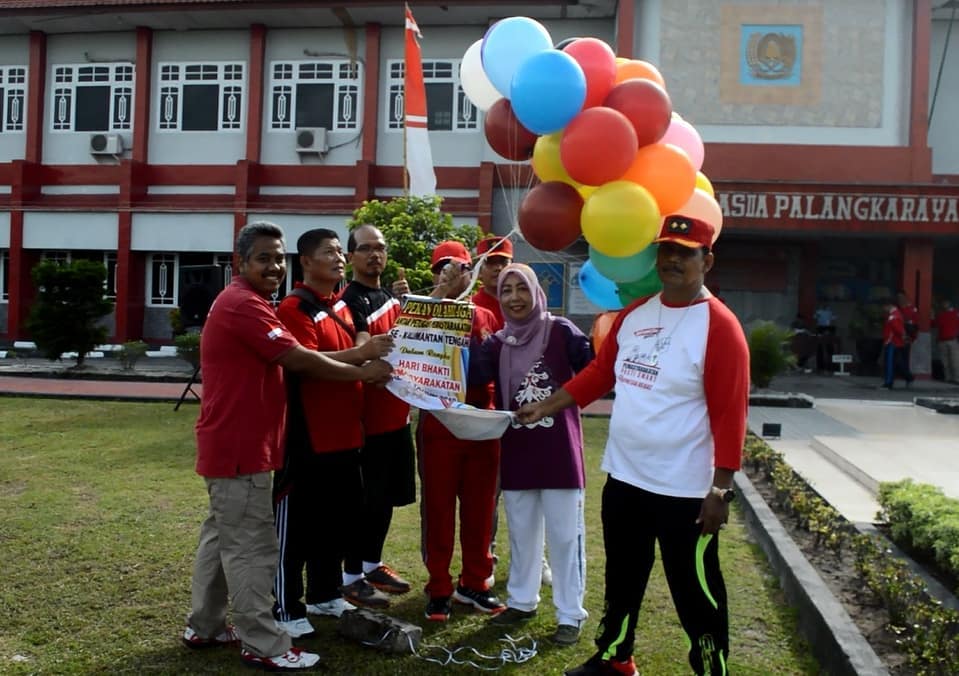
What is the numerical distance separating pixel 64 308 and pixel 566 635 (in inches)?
558

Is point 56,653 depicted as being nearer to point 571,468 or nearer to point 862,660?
point 571,468

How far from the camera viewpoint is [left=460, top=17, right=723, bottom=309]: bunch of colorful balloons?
3.41 m

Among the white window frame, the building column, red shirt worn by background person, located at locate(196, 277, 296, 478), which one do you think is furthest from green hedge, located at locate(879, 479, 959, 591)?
the white window frame

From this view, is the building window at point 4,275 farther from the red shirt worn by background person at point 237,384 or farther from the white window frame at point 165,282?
the red shirt worn by background person at point 237,384

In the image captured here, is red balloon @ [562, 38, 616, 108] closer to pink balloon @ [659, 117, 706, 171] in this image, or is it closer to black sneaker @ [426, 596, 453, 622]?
pink balloon @ [659, 117, 706, 171]

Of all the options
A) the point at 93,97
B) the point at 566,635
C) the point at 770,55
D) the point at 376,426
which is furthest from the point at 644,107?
the point at 93,97

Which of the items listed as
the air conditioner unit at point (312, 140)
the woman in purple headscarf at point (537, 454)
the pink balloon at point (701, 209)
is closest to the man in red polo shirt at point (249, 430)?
the woman in purple headscarf at point (537, 454)

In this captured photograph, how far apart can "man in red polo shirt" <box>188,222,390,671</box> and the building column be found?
1668cm

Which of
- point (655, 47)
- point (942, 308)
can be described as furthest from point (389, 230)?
point (942, 308)

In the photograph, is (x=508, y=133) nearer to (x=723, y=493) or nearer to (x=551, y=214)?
(x=551, y=214)

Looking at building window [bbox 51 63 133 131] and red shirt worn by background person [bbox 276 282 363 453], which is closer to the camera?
red shirt worn by background person [bbox 276 282 363 453]

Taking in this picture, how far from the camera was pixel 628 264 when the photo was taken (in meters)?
3.51

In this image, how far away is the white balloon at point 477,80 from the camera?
172 inches

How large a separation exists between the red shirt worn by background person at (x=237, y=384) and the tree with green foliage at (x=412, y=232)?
534 cm
